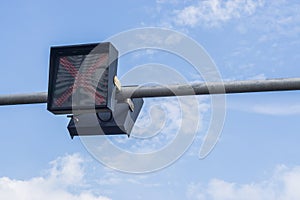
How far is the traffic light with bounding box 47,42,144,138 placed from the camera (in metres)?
6.41

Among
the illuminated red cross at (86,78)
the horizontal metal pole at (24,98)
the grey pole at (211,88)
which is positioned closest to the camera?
the illuminated red cross at (86,78)

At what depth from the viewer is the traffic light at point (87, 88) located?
6.41m

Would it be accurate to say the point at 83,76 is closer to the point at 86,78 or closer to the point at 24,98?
the point at 86,78

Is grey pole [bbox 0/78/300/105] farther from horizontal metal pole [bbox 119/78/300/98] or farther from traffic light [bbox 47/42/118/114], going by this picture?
traffic light [bbox 47/42/118/114]

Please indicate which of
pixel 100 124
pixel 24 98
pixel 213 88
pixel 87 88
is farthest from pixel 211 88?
pixel 24 98

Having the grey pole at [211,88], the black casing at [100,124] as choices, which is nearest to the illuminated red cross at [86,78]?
the black casing at [100,124]

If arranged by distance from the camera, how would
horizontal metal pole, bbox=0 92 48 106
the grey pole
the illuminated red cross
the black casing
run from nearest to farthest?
the illuminated red cross, the black casing, the grey pole, horizontal metal pole, bbox=0 92 48 106

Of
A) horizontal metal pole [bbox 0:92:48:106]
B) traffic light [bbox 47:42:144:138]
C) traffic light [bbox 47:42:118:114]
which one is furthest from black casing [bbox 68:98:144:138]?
horizontal metal pole [bbox 0:92:48:106]

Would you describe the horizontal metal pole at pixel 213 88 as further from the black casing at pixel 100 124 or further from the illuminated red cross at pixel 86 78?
the illuminated red cross at pixel 86 78

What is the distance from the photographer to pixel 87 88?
6.43 metres

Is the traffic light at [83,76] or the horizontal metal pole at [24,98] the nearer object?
the traffic light at [83,76]

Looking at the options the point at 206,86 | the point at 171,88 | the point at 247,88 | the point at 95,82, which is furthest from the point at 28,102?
the point at 247,88

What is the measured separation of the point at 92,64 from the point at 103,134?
3.24 feet

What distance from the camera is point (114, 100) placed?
262 inches
